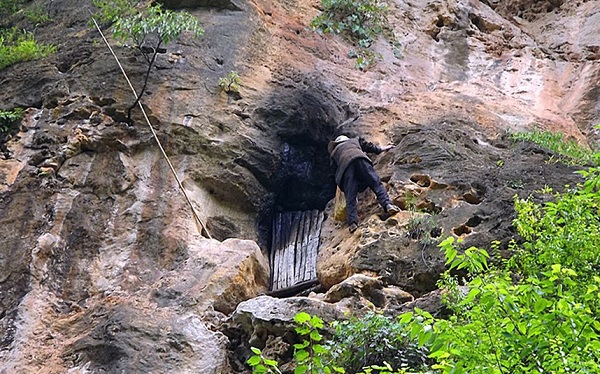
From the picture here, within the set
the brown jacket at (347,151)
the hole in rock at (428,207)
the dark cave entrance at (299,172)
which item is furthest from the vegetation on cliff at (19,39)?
the hole in rock at (428,207)

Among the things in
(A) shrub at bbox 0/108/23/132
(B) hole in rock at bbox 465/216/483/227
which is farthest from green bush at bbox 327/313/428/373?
(A) shrub at bbox 0/108/23/132

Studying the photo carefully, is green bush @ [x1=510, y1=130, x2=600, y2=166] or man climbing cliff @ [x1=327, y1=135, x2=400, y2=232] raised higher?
green bush @ [x1=510, y1=130, x2=600, y2=166]

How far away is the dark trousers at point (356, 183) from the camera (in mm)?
9648

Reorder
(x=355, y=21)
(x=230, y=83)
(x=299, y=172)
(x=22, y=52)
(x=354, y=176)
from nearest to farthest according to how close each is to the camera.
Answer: (x=354, y=176) → (x=299, y=172) → (x=230, y=83) → (x=22, y=52) → (x=355, y=21)

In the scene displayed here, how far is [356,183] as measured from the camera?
991cm

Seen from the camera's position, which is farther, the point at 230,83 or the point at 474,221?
the point at 230,83

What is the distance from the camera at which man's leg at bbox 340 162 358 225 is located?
964 cm

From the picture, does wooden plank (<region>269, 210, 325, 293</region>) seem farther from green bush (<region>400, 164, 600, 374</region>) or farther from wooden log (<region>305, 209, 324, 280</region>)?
green bush (<region>400, 164, 600, 374</region>)

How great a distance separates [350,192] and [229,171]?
5.61 feet

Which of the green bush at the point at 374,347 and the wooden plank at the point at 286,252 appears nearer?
the green bush at the point at 374,347

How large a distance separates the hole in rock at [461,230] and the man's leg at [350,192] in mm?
1383

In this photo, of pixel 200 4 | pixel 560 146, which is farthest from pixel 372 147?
pixel 200 4

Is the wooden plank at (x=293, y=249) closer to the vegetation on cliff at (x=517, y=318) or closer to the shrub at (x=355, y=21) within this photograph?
the vegetation on cliff at (x=517, y=318)

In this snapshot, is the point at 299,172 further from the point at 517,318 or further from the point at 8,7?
the point at 8,7
